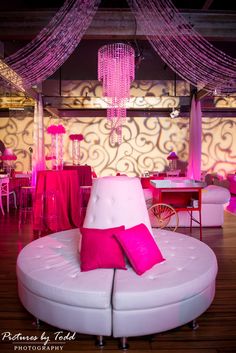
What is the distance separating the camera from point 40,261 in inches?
95.7

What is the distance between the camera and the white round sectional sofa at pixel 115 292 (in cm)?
192

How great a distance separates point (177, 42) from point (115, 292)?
12.9ft

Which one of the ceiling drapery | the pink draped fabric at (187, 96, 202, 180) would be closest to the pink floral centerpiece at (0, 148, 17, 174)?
the ceiling drapery

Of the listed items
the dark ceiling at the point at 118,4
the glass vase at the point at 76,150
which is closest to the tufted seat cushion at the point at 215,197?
the dark ceiling at the point at 118,4

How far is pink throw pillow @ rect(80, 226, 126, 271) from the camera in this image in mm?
2260

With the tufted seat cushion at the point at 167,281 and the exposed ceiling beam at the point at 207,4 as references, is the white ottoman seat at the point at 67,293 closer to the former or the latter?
the tufted seat cushion at the point at 167,281

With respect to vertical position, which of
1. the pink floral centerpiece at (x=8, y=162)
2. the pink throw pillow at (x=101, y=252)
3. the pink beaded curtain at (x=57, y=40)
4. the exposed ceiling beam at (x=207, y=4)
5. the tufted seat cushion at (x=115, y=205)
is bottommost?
the pink throw pillow at (x=101, y=252)

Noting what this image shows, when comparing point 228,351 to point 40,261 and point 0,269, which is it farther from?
point 0,269

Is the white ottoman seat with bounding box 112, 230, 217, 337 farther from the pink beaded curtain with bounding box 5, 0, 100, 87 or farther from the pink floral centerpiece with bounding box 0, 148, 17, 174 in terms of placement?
the pink floral centerpiece with bounding box 0, 148, 17, 174

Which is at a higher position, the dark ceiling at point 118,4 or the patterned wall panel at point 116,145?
the dark ceiling at point 118,4

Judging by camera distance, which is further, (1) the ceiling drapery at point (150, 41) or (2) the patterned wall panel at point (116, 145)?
(2) the patterned wall panel at point (116, 145)

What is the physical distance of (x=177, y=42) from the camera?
459 centimetres

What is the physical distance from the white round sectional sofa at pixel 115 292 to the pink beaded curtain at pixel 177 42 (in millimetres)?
2861

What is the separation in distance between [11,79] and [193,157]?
4430 millimetres
